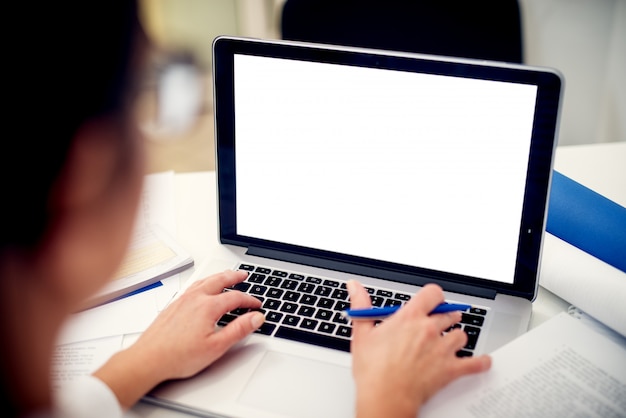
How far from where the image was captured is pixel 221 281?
793 mm

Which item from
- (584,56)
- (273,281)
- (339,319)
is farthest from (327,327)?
(584,56)

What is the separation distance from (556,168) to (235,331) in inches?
28.6

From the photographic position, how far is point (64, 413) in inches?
22.4

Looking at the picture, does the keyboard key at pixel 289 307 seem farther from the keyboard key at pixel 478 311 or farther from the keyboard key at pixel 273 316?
the keyboard key at pixel 478 311

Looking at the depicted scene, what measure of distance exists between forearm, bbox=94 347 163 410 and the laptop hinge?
27 cm

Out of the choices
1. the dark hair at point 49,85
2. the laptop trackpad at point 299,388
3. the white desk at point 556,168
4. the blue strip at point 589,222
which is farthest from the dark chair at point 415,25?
the dark hair at point 49,85

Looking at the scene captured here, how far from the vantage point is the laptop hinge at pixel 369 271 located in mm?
801

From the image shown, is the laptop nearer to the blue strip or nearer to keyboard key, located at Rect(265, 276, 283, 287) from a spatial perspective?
keyboard key, located at Rect(265, 276, 283, 287)

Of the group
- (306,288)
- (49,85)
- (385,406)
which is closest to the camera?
(49,85)

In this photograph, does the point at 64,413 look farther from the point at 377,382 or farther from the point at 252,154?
the point at 252,154

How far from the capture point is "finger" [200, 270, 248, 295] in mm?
781

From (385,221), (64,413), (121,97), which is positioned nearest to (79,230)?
(121,97)

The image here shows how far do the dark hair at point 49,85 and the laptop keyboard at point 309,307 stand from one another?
384 mm

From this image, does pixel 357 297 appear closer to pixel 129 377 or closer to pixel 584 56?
pixel 129 377
